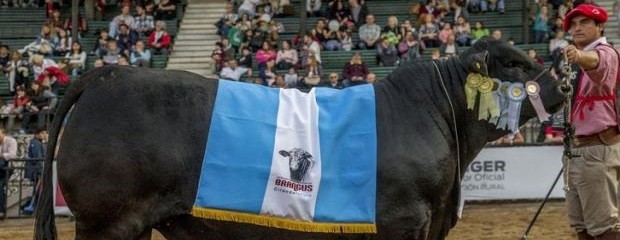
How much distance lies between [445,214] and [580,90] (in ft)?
4.49

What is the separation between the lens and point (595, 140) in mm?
6543

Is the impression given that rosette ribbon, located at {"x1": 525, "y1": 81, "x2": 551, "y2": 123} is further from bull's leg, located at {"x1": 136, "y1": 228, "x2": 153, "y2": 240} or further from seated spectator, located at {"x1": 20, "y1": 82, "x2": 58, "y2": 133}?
seated spectator, located at {"x1": 20, "y1": 82, "x2": 58, "y2": 133}

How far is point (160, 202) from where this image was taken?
5.66 meters

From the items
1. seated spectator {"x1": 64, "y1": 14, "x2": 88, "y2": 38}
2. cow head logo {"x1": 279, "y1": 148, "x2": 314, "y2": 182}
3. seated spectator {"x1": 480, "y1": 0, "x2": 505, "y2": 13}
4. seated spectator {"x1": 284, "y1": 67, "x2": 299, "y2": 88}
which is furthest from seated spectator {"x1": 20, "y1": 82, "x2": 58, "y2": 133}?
cow head logo {"x1": 279, "y1": 148, "x2": 314, "y2": 182}

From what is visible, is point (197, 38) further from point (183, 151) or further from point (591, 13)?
point (183, 151)

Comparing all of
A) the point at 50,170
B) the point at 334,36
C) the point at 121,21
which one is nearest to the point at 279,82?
the point at 334,36

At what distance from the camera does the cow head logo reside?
5801 millimetres

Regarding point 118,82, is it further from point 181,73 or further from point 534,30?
point 534,30

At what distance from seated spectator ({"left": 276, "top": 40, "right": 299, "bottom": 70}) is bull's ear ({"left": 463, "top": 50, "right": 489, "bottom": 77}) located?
13.7 meters

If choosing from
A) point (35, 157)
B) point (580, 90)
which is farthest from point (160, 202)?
point (35, 157)

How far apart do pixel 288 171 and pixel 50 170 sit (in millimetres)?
1475

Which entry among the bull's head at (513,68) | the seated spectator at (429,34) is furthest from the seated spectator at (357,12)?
the bull's head at (513,68)

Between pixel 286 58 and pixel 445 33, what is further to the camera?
pixel 445 33

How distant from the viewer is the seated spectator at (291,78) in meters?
18.6
